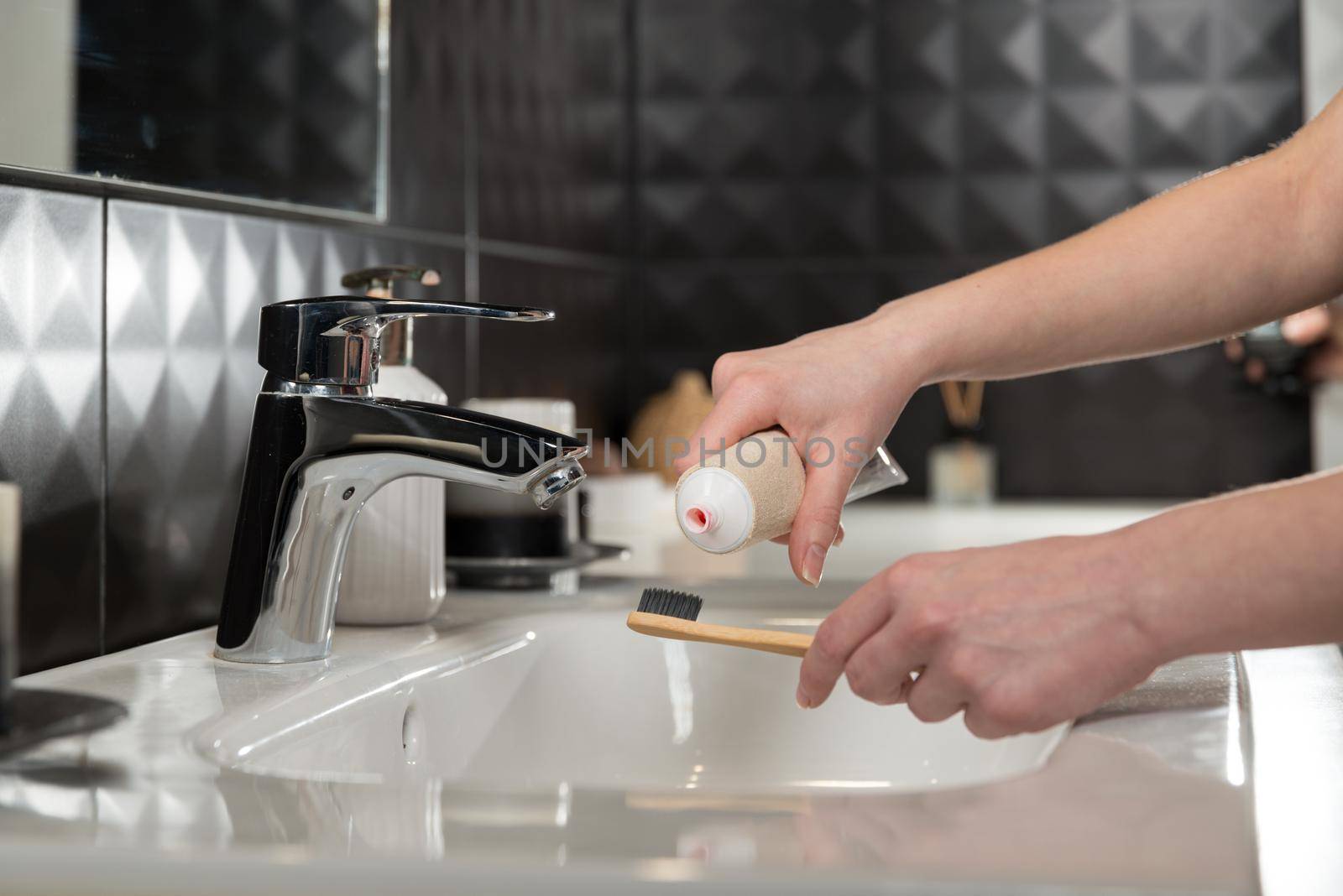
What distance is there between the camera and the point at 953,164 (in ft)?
6.71

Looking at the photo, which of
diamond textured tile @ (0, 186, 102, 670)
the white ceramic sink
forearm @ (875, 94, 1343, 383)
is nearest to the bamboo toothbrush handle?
the white ceramic sink

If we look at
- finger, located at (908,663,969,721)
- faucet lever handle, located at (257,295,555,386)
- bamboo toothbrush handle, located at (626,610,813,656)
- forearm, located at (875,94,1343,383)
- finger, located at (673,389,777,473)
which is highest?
forearm, located at (875,94,1343,383)

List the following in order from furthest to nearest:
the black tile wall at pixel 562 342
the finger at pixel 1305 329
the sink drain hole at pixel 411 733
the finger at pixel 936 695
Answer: the finger at pixel 1305 329 → the black tile wall at pixel 562 342 → the sink drain hole at pixel 411 733 → the finger at pixel 936 695

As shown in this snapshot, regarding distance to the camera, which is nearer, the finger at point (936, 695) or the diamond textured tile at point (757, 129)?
the finger at point (936, 695)

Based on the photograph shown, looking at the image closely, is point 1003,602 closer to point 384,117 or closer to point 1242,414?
point 384,117

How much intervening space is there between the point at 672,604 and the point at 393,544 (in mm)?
265

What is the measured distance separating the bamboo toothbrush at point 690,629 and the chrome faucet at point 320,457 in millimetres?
86

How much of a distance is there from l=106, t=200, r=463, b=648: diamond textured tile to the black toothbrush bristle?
374 millimetres

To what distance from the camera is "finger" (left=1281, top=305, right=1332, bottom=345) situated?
1839 millimetres

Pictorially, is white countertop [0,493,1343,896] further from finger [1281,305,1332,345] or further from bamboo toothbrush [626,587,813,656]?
finger [1281,305,1332,345]

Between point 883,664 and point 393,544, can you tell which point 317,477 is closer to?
point 393,544

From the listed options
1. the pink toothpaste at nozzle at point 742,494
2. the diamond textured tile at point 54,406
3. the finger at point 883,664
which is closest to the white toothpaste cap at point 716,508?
the pink toothpaste at nozzle at point 742,494

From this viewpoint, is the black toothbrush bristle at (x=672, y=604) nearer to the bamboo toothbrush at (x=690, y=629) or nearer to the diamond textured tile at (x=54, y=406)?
the bamboo toothbrush at (x=690, y=629)

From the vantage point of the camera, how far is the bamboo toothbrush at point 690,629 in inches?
24.4
